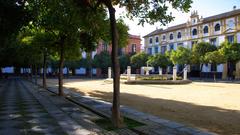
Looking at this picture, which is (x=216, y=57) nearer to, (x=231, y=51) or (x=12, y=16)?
(x=231, y=51)

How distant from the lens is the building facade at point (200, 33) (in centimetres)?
4853

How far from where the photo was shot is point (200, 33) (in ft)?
180

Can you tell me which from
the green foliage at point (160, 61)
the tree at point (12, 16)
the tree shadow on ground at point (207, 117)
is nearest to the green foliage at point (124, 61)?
the green foliage at point (160, 61)

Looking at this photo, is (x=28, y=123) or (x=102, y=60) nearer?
(x=28, y=123)

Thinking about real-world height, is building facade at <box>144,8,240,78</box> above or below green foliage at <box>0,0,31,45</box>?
above

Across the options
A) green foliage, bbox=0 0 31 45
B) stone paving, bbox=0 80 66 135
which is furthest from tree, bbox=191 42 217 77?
green foliage, bbox=0 0 31 45

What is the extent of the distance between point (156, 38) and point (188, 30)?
11.0 metres

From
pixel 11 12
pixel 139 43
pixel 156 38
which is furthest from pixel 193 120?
pixel 139 43

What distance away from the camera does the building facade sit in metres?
48.5

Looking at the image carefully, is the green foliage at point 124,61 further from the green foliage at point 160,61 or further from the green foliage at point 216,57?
the green foliage at point 216,57

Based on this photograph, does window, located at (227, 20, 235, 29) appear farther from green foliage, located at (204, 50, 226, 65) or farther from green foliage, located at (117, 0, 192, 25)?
green foliage, located at (117, 0, 192, 25)

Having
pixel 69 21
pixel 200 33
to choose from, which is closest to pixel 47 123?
pixel 69 21

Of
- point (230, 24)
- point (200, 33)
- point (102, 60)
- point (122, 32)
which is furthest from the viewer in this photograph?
point (102, 60)

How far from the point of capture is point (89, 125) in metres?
8.84
